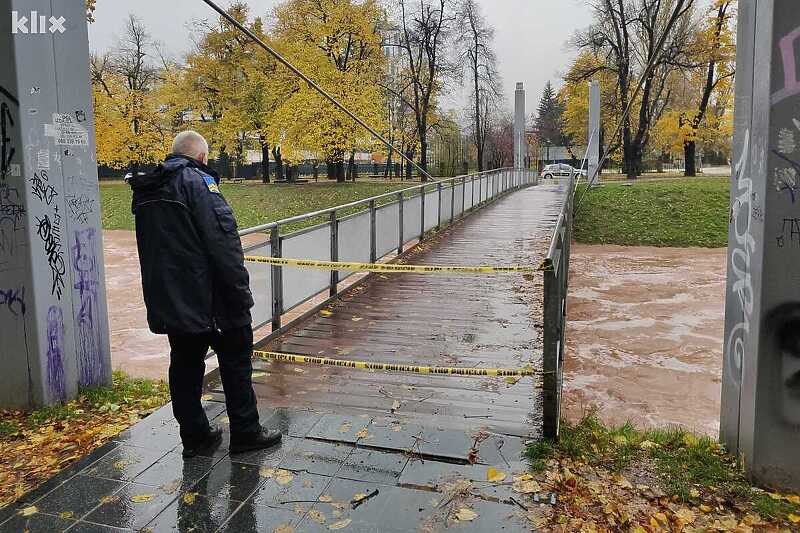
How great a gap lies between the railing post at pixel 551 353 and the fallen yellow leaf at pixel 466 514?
3.22 ft

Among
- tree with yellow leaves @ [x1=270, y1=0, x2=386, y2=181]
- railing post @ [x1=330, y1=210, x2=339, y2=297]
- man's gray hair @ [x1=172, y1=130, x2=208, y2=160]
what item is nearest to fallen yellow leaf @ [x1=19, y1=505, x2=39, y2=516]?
man's gray hair @ [x1=172, y1=130, x2=208, y2=160]

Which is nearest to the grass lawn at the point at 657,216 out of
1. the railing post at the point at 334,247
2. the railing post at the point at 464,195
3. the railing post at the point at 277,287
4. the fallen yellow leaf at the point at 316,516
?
the railing post at the point at 464,195

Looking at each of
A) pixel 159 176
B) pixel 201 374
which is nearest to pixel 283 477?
pixel 201 374

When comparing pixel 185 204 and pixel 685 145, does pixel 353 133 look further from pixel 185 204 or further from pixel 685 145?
pixel 185 204

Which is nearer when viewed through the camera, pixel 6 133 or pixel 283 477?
pixel 283 477

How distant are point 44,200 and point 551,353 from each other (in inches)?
134

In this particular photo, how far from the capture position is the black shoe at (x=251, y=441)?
3854 millimetres

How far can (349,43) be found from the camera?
32.4m

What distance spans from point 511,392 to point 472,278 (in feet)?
16.3

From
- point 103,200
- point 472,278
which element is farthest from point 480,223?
point 103,200

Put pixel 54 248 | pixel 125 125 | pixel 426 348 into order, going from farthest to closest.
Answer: pixel 125 125, pixel 426 348, pixel 54 248

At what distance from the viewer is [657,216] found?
2138 cm

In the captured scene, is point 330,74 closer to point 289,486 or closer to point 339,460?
point 339,460

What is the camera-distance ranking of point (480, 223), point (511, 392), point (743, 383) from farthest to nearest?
1. point (480, 223)
2. point (511, 392)
3. point (743, 383)
